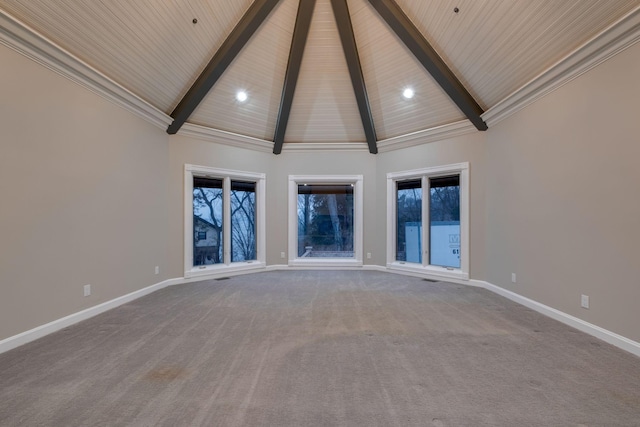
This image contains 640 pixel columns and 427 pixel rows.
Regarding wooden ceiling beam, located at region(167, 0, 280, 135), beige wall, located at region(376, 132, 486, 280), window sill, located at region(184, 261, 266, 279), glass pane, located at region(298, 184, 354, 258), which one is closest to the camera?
wooden ceiling beam, located at region(167, 0, 280, 135)

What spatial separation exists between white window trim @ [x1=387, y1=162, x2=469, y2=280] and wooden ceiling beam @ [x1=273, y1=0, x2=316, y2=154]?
2397mm

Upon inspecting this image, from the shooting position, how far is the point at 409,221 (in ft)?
20.0

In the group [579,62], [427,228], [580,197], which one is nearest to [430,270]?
[427,228]

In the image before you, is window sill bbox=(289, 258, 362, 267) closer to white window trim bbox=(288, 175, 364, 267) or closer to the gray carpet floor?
white window trim bbox=(288, 175, 364, 267)

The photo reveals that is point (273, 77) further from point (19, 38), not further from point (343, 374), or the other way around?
point (343, 374)

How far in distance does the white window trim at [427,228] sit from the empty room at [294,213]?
0.14ft

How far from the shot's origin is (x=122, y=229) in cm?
400

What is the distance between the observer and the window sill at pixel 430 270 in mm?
5180

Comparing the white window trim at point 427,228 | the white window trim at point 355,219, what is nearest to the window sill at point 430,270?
the white window trim at point 427,228

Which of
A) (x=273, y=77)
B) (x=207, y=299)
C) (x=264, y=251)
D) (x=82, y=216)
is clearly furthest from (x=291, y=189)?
(x=82, y=216)

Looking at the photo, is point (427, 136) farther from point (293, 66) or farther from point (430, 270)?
point (293, 66)

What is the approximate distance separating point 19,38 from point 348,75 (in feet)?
13.8

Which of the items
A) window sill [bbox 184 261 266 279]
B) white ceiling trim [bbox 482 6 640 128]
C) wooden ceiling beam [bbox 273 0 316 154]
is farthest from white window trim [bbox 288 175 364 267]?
white ceiling trim [bbox 482 6 640 128]

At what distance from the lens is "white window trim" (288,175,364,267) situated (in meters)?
6.40
